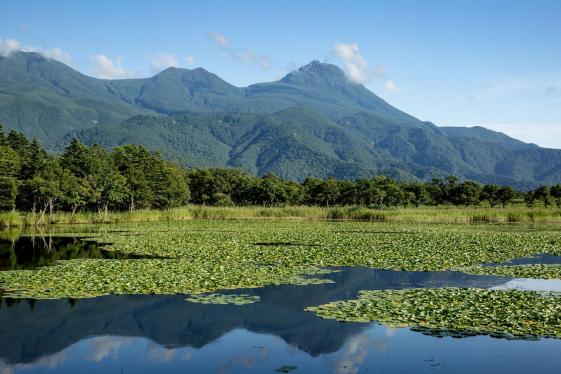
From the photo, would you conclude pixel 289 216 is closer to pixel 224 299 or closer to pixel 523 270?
pixel 523 270

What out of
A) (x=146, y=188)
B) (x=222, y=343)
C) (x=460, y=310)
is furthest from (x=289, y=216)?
(x=222, y=343)

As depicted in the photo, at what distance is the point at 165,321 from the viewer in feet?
56.3

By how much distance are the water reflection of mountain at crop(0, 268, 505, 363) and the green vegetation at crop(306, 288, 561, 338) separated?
100 centimetres

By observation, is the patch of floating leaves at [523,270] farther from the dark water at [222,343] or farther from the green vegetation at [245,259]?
the dark water at [222,343]

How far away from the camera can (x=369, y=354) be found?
13875mm

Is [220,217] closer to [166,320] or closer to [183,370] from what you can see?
[166,320]

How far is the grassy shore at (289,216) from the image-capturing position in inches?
2314

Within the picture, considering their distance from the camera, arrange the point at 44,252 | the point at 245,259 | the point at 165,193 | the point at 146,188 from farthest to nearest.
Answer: the point at 165,193 < the point at 146,188 < the point at 44,252 < the point at 245,259

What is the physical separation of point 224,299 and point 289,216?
56658 millimetres

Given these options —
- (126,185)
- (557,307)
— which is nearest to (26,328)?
(557,307)

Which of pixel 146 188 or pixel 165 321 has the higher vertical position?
pixel 146 188

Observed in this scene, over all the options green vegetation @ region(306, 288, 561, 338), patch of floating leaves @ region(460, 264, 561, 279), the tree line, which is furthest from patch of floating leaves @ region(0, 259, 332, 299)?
the tree line

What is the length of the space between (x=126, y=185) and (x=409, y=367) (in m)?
61.9

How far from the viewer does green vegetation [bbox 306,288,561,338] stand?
1520 centimetres
